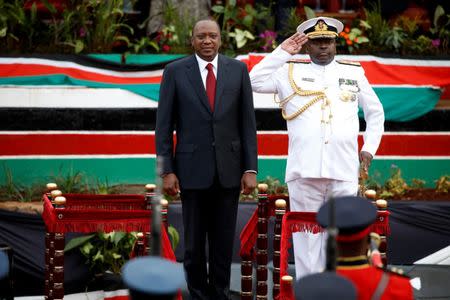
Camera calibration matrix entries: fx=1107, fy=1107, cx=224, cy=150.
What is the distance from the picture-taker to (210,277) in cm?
673

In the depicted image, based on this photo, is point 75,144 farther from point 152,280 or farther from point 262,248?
point 152,280

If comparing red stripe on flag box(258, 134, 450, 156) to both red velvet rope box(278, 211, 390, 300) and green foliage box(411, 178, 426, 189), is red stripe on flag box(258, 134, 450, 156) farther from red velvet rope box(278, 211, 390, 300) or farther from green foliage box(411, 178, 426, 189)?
red velvet rope box(278, 211, 390, 300)

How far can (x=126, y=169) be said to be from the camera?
31.1ft

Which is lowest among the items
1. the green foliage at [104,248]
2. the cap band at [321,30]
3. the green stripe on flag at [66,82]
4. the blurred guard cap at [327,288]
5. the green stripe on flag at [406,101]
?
the green foliage at [104,248]

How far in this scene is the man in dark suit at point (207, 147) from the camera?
6.55 metres

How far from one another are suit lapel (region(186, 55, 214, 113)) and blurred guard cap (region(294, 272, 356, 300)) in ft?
9.15

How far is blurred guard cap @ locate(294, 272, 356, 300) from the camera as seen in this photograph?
3795mm

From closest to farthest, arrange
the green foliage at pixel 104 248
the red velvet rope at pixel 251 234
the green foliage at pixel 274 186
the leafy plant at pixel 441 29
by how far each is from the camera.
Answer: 1. the red velvet rope at pixel 251 234
2. the green foliage at pixel 104 248
3. the green foliage at pixel 274 186
4. the leafy plant at pixel 441 29

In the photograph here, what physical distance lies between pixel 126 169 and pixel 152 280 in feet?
19.6

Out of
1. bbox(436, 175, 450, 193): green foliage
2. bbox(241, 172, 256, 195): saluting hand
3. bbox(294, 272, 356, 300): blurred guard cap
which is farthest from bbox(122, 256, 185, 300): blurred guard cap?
bbox(436, 175, 450, 193): green foliage

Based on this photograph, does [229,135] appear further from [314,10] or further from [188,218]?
[314,10]

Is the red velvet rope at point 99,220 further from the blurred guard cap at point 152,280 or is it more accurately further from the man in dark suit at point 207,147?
the blurred guard cap at point 152,280

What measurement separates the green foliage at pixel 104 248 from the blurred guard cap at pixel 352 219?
4.01 meters

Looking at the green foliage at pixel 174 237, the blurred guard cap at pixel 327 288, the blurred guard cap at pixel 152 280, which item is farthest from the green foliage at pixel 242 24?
the blurred guard cap at pixel 152 280
